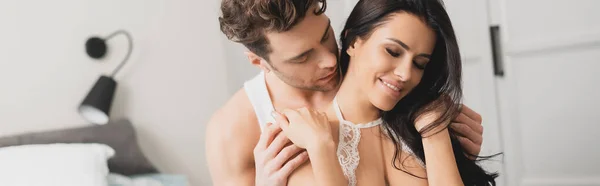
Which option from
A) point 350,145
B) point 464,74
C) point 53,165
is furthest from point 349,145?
point 464,74

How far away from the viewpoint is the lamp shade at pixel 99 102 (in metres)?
2.08

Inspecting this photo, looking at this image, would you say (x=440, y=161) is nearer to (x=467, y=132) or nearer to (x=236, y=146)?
(x=467, y=132)

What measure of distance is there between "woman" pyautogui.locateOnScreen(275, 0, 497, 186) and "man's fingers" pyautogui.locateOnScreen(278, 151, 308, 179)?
1 cm

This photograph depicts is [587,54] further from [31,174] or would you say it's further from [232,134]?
[31,174]

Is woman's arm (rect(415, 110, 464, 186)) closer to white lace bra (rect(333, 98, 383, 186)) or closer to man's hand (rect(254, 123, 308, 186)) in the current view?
white lace bra (rect(333, 98, 383, 186))

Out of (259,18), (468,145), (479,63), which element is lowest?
(479,63)

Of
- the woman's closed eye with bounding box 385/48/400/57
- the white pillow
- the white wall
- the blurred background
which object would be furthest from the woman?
the white wall

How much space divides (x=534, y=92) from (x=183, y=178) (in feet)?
4.31

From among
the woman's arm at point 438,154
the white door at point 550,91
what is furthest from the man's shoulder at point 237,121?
the white door at point 550,91

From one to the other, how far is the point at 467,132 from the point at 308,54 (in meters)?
0.38

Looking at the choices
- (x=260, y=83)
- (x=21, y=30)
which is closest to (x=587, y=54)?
(x=260, y=83)

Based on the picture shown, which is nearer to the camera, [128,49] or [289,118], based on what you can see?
[289,118]

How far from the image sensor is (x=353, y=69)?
951 millimetres

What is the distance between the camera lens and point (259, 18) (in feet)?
3.05
